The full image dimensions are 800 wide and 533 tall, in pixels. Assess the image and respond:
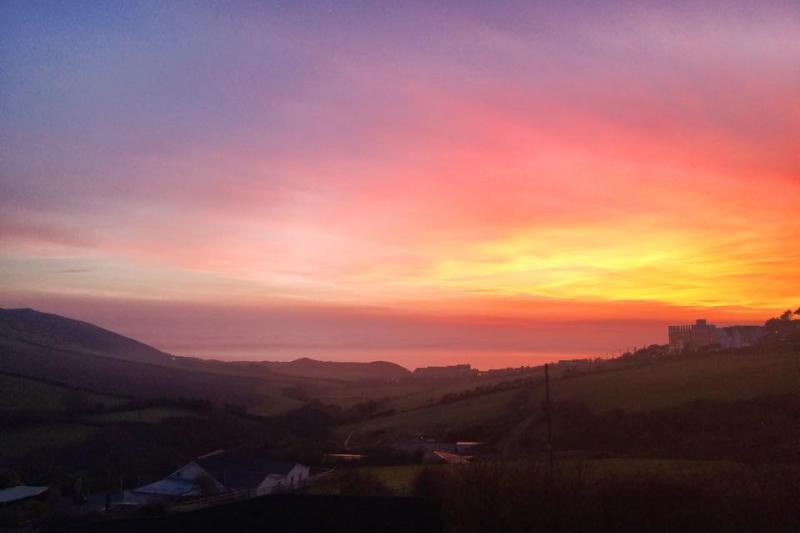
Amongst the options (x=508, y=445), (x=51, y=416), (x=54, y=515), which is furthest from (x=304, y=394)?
(x=54, y=515)

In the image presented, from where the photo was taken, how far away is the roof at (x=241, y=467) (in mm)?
32250

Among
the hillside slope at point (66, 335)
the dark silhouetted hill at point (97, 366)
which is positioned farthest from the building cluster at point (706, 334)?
the hillside slope at point (66, 335)

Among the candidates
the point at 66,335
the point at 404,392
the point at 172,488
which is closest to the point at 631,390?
the point at 172,488

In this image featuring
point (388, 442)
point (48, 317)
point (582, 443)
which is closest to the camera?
point (582, 443)

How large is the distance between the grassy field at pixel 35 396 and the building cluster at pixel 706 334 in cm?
4448

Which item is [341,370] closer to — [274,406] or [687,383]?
[274,406]

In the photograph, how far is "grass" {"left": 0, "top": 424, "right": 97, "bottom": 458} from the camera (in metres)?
37.4

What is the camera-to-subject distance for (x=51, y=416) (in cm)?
4281

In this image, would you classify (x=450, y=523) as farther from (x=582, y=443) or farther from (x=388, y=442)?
(x=388, y=442)

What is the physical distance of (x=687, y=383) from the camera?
39156mm

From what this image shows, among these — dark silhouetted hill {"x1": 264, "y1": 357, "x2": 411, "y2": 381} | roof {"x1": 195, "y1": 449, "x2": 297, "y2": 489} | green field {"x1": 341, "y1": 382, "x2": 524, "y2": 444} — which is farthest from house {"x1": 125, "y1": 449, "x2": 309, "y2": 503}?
dark silhouetted hill {"x1": 264, "y1": 357, "x2": 411, "y2": 381}

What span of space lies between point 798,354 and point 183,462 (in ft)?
98.9

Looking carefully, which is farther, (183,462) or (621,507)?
(183,462)

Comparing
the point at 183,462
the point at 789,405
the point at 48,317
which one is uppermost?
the point at 48,317
